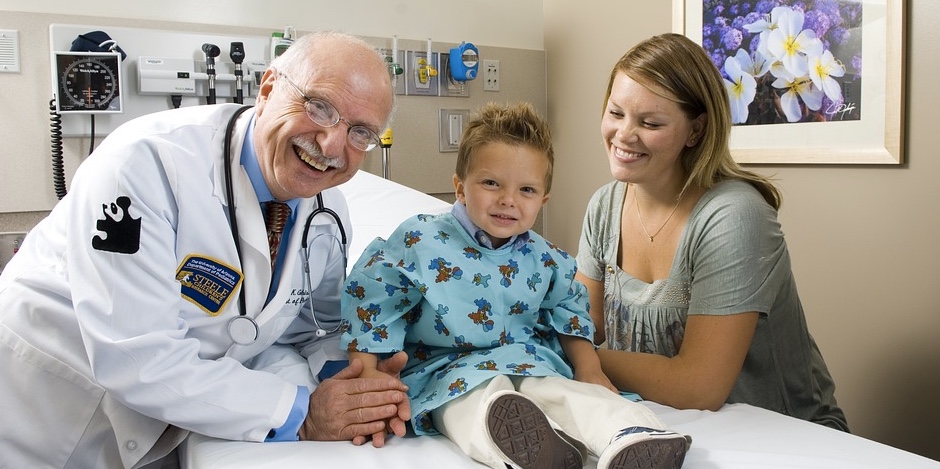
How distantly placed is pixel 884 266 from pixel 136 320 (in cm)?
200

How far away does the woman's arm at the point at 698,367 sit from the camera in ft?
5.05

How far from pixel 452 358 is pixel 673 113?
→ 78cm

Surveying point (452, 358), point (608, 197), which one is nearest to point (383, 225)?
point (608, 197)

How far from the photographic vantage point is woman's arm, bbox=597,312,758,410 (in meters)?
1.54

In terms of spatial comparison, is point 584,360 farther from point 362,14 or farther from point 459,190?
A: point 362,14

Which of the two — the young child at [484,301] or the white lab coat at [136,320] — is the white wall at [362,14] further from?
the young child at [484,301]

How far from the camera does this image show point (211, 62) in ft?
9.02

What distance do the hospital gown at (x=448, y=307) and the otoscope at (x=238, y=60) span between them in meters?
1.49

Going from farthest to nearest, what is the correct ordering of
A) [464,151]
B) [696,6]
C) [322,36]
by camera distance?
[696,6] < [464,151] < [322,36]

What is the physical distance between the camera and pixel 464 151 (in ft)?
5.41

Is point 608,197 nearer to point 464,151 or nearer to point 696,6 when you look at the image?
point 464,151

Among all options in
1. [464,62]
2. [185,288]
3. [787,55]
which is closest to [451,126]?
[464,62]
